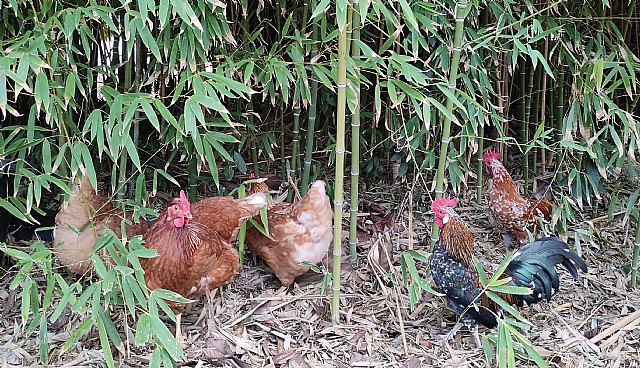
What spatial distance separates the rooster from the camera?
7.19 ft

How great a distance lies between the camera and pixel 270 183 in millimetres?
2863

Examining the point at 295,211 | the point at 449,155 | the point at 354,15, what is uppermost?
the point at 354,15

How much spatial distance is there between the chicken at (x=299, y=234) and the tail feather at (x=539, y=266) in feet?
2.14

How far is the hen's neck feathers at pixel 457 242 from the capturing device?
2244 millimetres

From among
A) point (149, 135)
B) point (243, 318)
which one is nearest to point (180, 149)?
point (149, 135)

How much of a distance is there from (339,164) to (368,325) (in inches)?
23.6

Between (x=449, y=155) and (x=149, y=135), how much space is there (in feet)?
4.00

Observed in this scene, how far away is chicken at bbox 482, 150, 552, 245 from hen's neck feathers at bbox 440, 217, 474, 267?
495 mm

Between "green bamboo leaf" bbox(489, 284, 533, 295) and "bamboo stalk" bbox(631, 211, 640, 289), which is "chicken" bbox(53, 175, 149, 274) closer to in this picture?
"green bamboo leaf" bbox(489, 284, 533, 295)

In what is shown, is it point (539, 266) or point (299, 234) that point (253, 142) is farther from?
point (539, 266)

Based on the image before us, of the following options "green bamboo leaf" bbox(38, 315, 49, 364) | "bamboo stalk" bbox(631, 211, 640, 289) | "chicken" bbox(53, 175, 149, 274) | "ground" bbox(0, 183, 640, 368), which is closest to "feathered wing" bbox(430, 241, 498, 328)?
"ground" bbox(0, 183, 640, 368)

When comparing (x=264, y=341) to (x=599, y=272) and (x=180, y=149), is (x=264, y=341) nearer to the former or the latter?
(x=180, y=149)

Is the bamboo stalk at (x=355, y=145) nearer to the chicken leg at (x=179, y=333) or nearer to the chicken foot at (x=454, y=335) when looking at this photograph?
the chicken foot at (x=454, y=335)

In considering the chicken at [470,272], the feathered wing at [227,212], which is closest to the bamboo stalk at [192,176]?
the feathered wing at [227,212]
